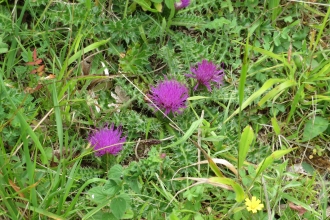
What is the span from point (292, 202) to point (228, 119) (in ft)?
1.52

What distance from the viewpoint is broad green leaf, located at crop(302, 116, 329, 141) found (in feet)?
7.93

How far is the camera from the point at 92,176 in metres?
2.12

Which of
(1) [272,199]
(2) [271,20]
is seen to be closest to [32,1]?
(2) [271,20]

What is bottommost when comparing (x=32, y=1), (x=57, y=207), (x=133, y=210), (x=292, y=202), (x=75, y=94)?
(x=292, y=202)

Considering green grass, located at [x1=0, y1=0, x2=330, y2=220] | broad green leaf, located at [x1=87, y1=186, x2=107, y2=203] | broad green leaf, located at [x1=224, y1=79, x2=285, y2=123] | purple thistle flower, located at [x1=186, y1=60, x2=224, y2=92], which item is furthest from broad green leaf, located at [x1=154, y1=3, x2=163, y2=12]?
broad green leaf, located at [x1=87, y1=186, x2=107, y2=203]

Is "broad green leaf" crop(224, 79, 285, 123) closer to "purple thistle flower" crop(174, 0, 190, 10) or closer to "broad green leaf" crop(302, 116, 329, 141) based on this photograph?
"broad green leaf" crop(302, 116, 329, 141)

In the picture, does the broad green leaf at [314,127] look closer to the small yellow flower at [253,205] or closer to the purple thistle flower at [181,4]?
the small yellow flower at [253,205]

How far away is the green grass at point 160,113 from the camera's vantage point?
198cm

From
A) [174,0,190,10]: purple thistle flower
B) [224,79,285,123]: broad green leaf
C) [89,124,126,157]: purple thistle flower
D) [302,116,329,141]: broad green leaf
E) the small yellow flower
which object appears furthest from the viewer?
[174,0,190,10]: purple thistle flower

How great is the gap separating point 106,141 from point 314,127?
1027 mm

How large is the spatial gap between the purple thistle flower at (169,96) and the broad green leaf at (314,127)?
2.06 feet

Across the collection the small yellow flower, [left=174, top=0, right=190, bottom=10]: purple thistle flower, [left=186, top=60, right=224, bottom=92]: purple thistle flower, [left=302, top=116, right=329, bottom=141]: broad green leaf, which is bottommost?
[left=302, top=116, right=329, bottom=141]: broad green leaf

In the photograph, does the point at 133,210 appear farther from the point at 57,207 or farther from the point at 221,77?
the point at 221,77

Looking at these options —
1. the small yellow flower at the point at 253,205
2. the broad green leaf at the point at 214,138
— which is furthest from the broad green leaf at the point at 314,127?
the small yellow flower at the point at 253,205
